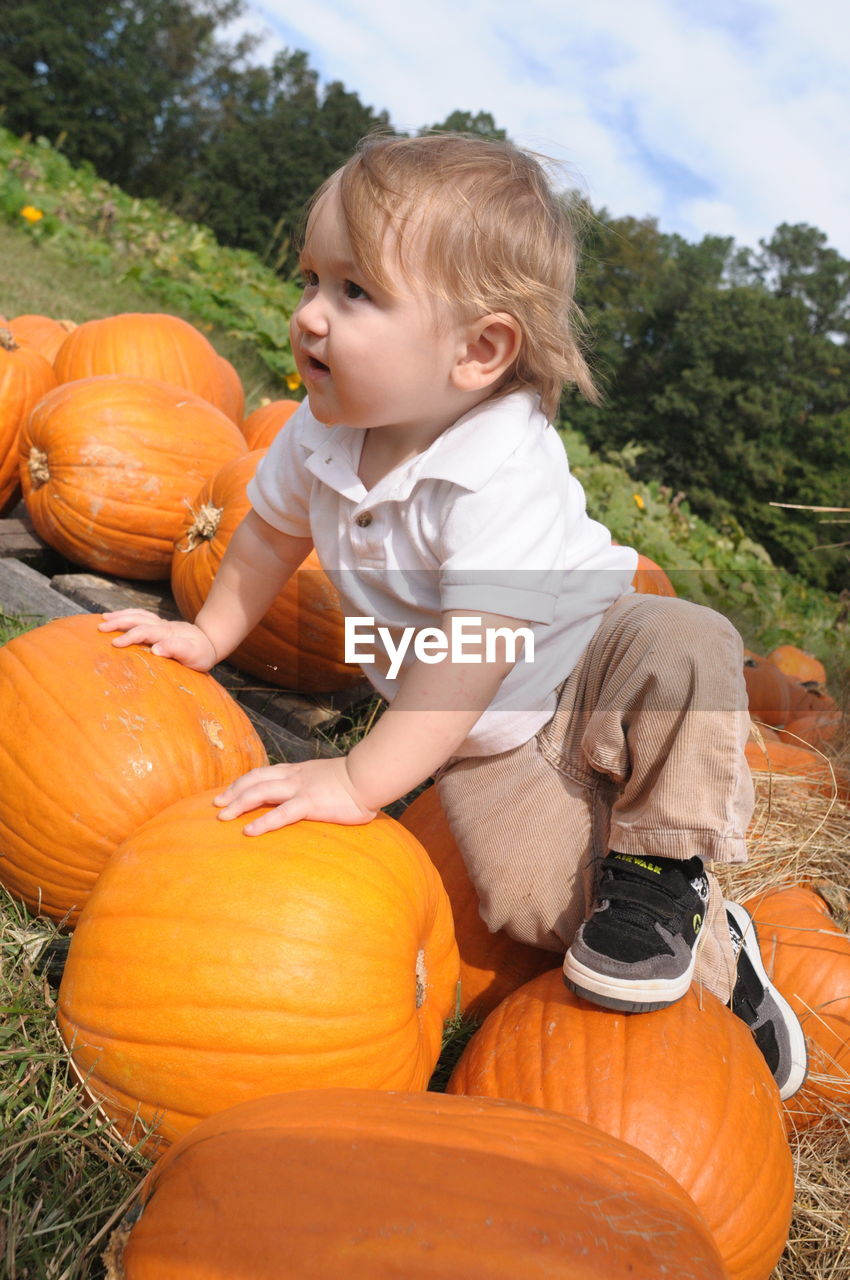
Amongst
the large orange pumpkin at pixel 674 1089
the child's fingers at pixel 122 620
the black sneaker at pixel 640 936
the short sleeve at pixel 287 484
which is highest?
the short sleeve at pixel 287 484

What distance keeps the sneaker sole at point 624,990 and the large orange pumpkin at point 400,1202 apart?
38cm

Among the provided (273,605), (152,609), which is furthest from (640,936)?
(152,609)

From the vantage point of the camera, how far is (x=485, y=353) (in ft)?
6.03

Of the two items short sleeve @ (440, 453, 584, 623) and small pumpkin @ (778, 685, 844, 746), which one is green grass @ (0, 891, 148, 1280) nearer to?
short sleeve @ (440, 453, 584, 623)

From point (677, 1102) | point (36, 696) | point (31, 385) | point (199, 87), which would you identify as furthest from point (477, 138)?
point (199, 87)

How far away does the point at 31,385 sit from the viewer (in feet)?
11.3

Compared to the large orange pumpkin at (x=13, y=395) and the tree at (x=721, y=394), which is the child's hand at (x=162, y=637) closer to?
the large orange pumpkin at (x=13, y=395)

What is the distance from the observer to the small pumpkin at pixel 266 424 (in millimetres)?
3600

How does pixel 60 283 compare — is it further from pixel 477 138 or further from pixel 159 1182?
pixel 159 1182

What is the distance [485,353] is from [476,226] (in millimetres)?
226

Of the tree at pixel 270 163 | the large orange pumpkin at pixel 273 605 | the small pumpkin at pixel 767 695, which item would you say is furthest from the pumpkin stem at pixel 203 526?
the tree at pixel 270 163

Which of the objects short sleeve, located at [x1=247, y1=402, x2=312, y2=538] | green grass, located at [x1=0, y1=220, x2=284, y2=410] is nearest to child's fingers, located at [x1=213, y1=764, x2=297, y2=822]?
short sleeve, located at [x1=247, y1=402, x2=312, y2=538]

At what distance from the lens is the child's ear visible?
5.91 ft

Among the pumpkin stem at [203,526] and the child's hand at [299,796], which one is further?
the pumpkin stem at [203,526]
